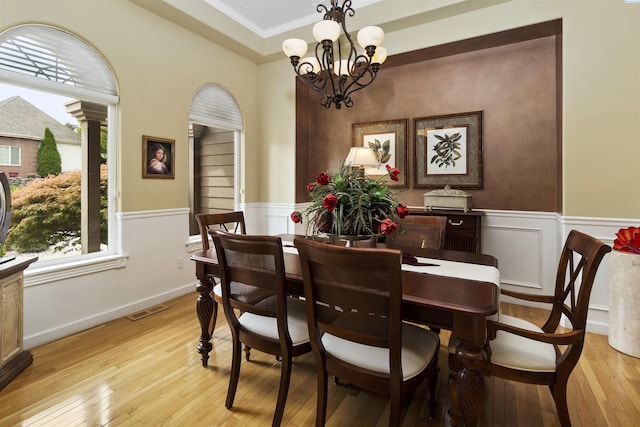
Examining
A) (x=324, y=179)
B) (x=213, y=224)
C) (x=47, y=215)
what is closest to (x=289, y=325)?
(x=324, y=179)

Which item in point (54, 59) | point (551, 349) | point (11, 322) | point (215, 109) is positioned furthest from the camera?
point (215, 109)

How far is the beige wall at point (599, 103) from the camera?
2631 millimetres

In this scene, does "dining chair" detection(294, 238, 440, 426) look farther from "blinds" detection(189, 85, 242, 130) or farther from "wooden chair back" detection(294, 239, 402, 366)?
"blinds" detection(189, 85, 242, 130)

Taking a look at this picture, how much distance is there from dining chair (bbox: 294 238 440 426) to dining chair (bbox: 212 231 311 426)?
18 cm

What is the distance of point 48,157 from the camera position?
2.65 meters

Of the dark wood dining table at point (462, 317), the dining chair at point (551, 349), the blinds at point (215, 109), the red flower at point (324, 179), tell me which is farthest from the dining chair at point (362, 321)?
the blinds at point (215, 109)

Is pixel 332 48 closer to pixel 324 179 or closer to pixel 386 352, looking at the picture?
pixel 324 179

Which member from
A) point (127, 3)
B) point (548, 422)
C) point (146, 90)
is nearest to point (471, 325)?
point (548, 422)

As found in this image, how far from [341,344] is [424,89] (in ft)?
11.5

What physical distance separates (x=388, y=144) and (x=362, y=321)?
3299mm

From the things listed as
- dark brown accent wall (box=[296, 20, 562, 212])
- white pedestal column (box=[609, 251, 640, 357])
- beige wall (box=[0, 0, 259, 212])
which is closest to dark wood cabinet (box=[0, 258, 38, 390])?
beige wall (box=[0, 0, 259, 212])

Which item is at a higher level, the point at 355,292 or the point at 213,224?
the point at 213,224

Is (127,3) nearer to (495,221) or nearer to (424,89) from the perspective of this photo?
(424,89)

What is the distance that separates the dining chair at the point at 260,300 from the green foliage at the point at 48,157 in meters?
1.94
